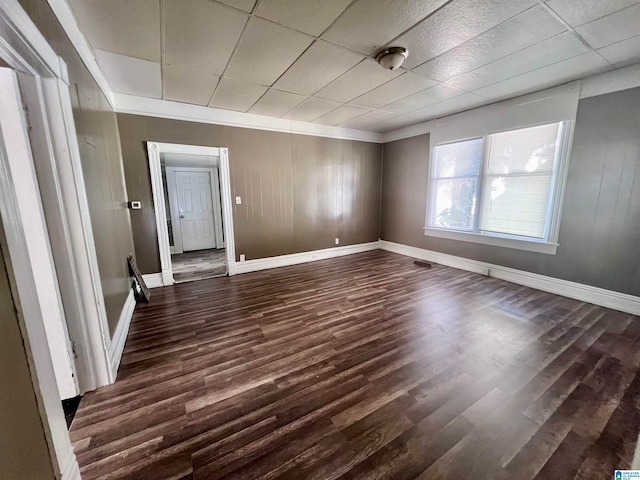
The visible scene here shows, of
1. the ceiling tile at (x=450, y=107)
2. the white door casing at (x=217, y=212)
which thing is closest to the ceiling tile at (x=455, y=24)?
the ceiling tile at (x=450, y=107)

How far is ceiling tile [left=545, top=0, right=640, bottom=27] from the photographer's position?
1.77m

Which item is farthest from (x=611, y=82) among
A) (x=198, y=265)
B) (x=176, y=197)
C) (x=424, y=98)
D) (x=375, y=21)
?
(x=176, y=197)

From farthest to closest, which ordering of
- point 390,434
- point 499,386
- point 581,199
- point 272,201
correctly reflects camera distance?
1. point 272,201
2. point 581,199
3. point 499,386
4. point 390,434

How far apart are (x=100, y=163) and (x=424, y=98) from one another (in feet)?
13.3

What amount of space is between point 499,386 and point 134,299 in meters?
4.02

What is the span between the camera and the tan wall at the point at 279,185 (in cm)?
369

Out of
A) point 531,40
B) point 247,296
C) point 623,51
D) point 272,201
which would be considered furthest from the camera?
point 272,201

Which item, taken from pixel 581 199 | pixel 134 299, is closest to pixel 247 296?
pixel 134 299

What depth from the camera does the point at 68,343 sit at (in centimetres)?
167

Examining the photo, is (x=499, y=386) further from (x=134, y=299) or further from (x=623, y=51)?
(x=134, y=299)

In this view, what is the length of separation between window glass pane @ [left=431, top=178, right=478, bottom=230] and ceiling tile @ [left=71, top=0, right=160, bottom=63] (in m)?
4.67

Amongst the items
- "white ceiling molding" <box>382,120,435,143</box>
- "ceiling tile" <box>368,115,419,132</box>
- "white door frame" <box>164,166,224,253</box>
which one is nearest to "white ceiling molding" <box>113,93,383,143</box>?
"ceiling tile" <box>368,115,419,132</box>

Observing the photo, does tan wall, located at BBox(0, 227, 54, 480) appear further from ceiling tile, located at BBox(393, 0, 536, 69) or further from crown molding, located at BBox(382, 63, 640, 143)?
crown molding, located at BBox(382, 63, 640, 143)

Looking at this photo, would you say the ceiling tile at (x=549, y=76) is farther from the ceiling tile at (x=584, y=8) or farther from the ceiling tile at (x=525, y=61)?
the ceiling tile at (x=584, y=8)
